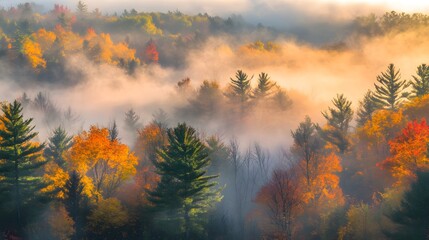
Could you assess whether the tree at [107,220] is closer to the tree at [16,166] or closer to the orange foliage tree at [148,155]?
the orange foliage tree at [148,155]

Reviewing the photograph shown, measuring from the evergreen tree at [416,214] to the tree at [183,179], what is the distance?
19334 millimetres

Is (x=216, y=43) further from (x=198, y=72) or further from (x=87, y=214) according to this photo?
(x=87, y=214)

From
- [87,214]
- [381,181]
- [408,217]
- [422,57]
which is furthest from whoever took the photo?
[422,57]

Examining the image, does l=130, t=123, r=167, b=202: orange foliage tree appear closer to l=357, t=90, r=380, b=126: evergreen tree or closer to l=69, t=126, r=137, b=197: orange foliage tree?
l=69, t=126, r=137, b=197: orange foliage tree

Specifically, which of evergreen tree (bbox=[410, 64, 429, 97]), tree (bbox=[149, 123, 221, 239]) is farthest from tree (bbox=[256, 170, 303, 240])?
evergreen tree (bbox=[410, 64, 429, 97])

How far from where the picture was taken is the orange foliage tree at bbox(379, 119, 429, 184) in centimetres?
5416

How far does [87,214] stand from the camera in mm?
51625

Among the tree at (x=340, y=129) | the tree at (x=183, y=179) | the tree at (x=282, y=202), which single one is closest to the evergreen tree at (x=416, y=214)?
the tree at (x=282, y=202)

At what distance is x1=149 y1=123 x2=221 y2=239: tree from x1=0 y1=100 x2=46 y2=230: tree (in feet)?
52.1

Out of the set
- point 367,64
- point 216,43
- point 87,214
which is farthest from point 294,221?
point 216,43

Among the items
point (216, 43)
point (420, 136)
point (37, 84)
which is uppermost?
→ point (216, 43)

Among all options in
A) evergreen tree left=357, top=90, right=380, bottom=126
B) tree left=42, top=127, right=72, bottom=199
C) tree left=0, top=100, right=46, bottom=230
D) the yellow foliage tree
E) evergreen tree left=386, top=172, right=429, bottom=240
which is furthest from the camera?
the yellow foliage tree

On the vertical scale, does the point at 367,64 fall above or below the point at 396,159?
above

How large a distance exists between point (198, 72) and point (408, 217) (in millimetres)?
A: 129467
